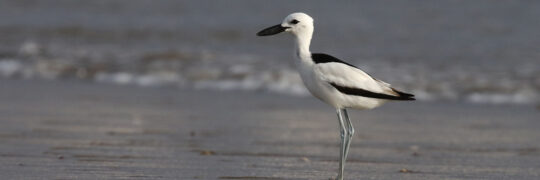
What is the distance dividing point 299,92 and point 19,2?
36.5 feet

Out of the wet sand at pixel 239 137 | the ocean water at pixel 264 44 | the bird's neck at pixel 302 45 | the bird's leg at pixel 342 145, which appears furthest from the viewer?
the ocean water at pixel 264 44

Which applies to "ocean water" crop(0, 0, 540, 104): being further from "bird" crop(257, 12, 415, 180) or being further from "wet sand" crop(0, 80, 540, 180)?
"bird" crop(257, 12, 415, 180)

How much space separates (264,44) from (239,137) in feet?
24.9

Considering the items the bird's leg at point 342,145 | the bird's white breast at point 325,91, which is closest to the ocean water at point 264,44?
the bird's leg at point 342,145

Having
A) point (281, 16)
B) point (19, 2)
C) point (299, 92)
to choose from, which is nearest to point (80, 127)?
point (299, 92)

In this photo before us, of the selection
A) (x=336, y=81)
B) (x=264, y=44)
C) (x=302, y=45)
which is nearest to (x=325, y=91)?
(x=336, y=81)

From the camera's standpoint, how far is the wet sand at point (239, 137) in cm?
585

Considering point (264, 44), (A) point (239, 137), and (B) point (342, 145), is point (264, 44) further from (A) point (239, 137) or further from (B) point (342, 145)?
(B) point (342, 145)

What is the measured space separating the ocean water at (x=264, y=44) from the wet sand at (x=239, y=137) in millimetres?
911

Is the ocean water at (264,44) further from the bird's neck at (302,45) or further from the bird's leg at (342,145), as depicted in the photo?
the bird's neck at (302,45)

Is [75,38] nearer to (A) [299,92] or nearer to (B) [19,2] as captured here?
(B) [19,2]

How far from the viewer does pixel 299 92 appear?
34.8ft

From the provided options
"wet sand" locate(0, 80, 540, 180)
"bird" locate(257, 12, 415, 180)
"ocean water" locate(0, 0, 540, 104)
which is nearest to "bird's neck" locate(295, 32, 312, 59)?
"bird" locate(257, 12, 415, 180)

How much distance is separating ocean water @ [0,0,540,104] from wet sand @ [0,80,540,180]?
2.99 feet
